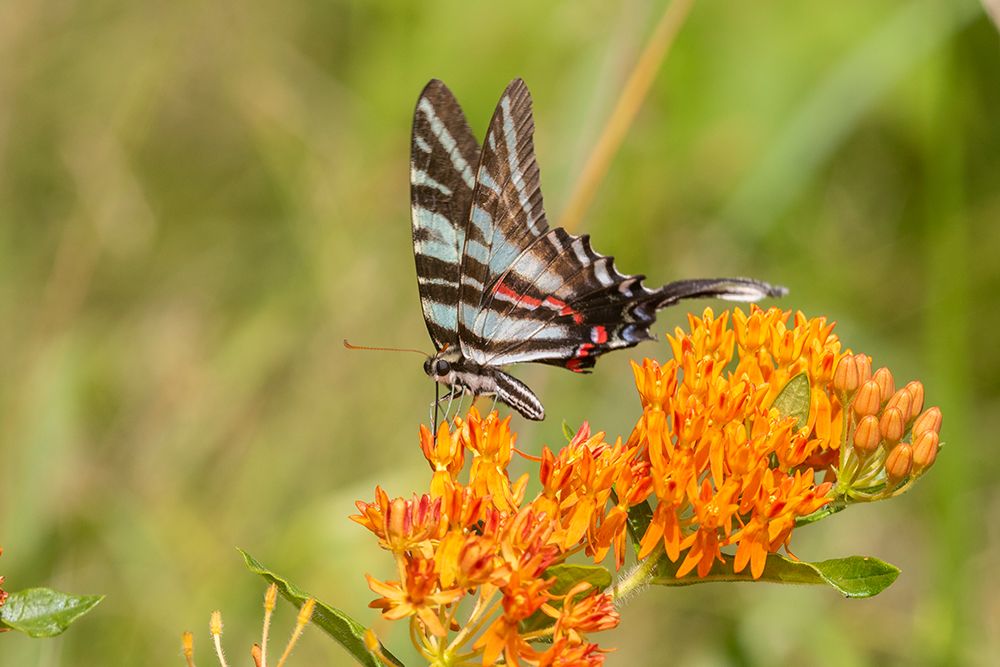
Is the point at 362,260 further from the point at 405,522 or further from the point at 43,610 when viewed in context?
the point at 43,610

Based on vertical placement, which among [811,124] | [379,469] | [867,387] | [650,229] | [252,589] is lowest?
[252,589]

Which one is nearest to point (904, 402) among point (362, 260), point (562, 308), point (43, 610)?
point (562, 308)

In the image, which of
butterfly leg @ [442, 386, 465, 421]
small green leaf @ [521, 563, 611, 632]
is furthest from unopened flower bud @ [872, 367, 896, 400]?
butterfly leg @ [442, 386, 465, 421]

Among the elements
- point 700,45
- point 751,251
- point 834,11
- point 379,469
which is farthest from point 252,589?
point 834,11

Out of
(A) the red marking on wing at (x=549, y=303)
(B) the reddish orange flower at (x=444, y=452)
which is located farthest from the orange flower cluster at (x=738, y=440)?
(A) the red marking on wing at (x=549, y=303)

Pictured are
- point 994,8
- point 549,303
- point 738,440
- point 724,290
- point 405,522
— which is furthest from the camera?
point 549,303

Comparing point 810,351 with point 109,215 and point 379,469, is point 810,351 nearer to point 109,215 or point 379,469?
point 379,469
